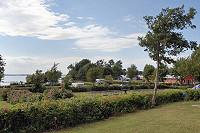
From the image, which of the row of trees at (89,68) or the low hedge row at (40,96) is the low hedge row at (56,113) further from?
the row of trees at (89,68)

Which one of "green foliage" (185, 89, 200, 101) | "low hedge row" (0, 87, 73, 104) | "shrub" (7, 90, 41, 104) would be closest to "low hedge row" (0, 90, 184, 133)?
"low hedge row" (0, 87, 73, 104)

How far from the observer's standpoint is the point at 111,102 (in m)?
9.09

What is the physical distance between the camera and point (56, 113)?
678cm

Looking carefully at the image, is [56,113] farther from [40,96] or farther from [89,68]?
[89,68]

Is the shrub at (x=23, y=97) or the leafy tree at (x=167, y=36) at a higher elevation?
the leafy tree at (x=167, y=36)

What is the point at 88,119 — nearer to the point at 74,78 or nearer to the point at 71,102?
the point at 71,102

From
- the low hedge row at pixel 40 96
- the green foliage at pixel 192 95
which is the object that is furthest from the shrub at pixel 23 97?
the green foliage at pixel 192 95

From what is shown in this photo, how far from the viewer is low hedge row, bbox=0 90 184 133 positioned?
236 inches

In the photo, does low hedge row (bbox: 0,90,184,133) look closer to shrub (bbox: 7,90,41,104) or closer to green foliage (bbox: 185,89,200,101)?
shrub (bbox: 7,90,41,104)

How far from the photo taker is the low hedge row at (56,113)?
19.6ft

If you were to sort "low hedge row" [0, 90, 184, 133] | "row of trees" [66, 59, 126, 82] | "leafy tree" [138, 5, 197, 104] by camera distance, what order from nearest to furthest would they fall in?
"low hedge row" [0, 90, 184, 133] → "leafy tree" [138, 5, 197, 104] → "row of trees" [66, 59, 126, 82]

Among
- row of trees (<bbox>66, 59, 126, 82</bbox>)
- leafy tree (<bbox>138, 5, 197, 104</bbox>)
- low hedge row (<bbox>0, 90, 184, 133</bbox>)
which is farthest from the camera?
row of trees (<bbox>66, 59, 126, 82</bbox>)

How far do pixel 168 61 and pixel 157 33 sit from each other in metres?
2.03

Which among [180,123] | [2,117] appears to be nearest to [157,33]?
[180,123]
